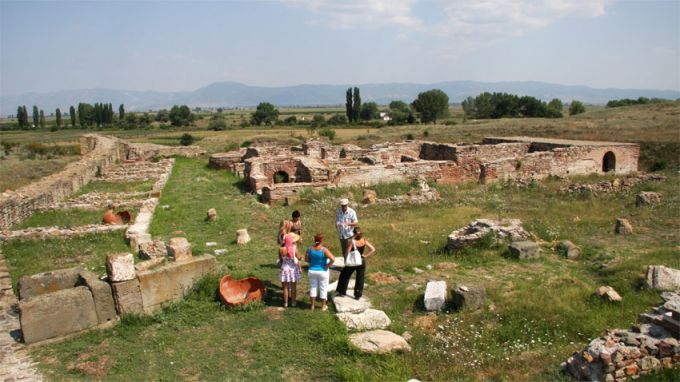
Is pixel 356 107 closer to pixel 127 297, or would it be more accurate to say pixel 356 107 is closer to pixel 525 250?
pixel 525 250

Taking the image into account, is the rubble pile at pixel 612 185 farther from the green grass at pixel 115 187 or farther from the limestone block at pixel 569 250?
the green grass at pixel 115 187

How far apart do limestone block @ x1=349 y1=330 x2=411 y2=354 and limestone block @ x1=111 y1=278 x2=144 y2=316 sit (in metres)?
3.41

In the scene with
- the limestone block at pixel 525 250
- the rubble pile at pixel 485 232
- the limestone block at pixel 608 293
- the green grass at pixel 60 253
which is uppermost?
the rubble pile at pixel 485 232

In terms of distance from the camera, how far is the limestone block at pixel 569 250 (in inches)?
408

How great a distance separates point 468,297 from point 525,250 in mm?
3279

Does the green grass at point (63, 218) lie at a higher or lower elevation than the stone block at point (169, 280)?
lower

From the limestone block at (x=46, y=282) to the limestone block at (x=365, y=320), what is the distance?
4.37m

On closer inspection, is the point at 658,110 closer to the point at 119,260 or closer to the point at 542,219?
the point at 542,219

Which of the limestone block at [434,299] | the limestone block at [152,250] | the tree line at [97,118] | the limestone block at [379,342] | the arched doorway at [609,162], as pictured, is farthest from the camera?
the tree line at [97,118]

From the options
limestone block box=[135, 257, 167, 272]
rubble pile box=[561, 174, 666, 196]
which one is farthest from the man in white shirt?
rubble pile box=[561, 174, 666, 196]

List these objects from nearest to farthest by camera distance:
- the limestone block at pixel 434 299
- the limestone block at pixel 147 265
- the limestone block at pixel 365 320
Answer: the limestone block at pixel 365 320
the limestone block at pixel 434 299
the limestone block at pixel 147 265

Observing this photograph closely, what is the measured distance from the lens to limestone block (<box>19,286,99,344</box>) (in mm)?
6637

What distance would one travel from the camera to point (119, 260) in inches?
283

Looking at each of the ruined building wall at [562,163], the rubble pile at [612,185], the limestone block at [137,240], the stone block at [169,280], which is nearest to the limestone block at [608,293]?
the stone block at [169,280]
